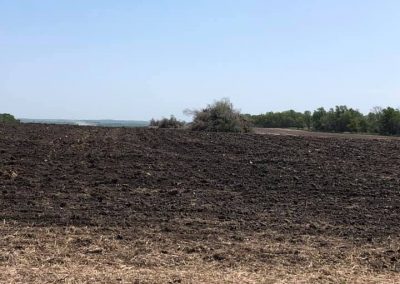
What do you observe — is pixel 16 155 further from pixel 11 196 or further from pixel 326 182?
pixel 326 182

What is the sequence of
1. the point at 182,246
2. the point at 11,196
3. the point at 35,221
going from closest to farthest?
the point at 182,246, the point at 35,221, the point at 11,196

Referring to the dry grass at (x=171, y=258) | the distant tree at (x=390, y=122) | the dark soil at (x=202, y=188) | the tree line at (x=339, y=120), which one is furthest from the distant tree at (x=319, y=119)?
the dry grass at (x=171, y=258)

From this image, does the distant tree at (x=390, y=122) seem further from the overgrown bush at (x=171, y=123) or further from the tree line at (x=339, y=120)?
the overgrown bush at (x=171, y=123)

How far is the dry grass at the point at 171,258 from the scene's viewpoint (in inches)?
249

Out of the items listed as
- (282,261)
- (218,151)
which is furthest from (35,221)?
(218,151)

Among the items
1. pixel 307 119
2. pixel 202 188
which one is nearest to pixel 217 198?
pixel 202 188

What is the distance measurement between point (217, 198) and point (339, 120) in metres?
60.5

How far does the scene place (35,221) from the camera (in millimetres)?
9078

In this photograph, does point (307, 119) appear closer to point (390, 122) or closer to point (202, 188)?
point (390, 122)

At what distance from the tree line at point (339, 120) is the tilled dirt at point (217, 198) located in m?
27.1

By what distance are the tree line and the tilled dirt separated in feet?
88.9

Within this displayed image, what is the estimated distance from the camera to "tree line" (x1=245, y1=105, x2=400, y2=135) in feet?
192

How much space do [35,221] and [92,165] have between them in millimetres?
6443

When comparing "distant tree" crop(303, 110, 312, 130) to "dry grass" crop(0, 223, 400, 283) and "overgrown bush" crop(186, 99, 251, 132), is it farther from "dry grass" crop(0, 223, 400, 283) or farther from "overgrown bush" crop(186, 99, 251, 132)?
"dry grass" crop(0, 223, 400, 283)
